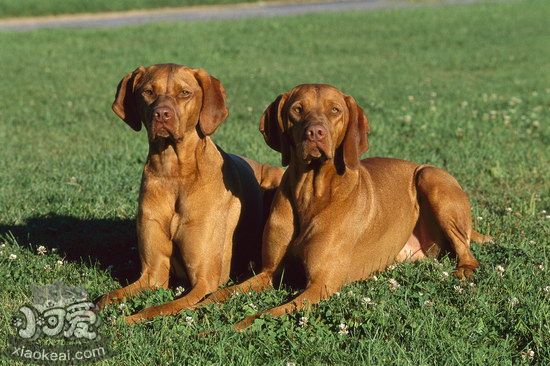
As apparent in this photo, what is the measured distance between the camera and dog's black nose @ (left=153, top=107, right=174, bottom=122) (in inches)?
211

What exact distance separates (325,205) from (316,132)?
57 cm

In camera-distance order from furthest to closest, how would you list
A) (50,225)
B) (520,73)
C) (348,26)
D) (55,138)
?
(348,26)
(520,73)
(55,138)
(50,225)

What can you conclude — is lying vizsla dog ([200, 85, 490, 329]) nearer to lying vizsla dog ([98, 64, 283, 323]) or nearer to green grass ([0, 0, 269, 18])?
lying vizsla dog ([98, 64, 283, 323])

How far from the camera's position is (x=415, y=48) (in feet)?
70.9

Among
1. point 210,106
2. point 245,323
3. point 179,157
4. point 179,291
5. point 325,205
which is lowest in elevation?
point 179,291

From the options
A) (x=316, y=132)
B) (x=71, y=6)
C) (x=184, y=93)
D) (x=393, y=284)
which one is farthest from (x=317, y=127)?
(x=71, y=6)

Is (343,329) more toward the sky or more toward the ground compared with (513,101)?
more toward the sky

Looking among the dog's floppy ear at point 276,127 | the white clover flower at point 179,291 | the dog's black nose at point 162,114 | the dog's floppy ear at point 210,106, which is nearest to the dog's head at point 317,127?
the dog's floppy ear at point 276,127

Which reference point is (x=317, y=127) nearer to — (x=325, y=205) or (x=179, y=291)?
(x=325, y=205)

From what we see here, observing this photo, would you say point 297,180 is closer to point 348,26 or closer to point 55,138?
point 55,138

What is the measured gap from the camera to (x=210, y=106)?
563 centimetres

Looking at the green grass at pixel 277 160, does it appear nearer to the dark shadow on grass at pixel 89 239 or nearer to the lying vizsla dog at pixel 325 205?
the dark shadow on grass at pixel 89 239

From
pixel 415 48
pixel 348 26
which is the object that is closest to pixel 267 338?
pixel 415 48

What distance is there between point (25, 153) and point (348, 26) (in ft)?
53.9
